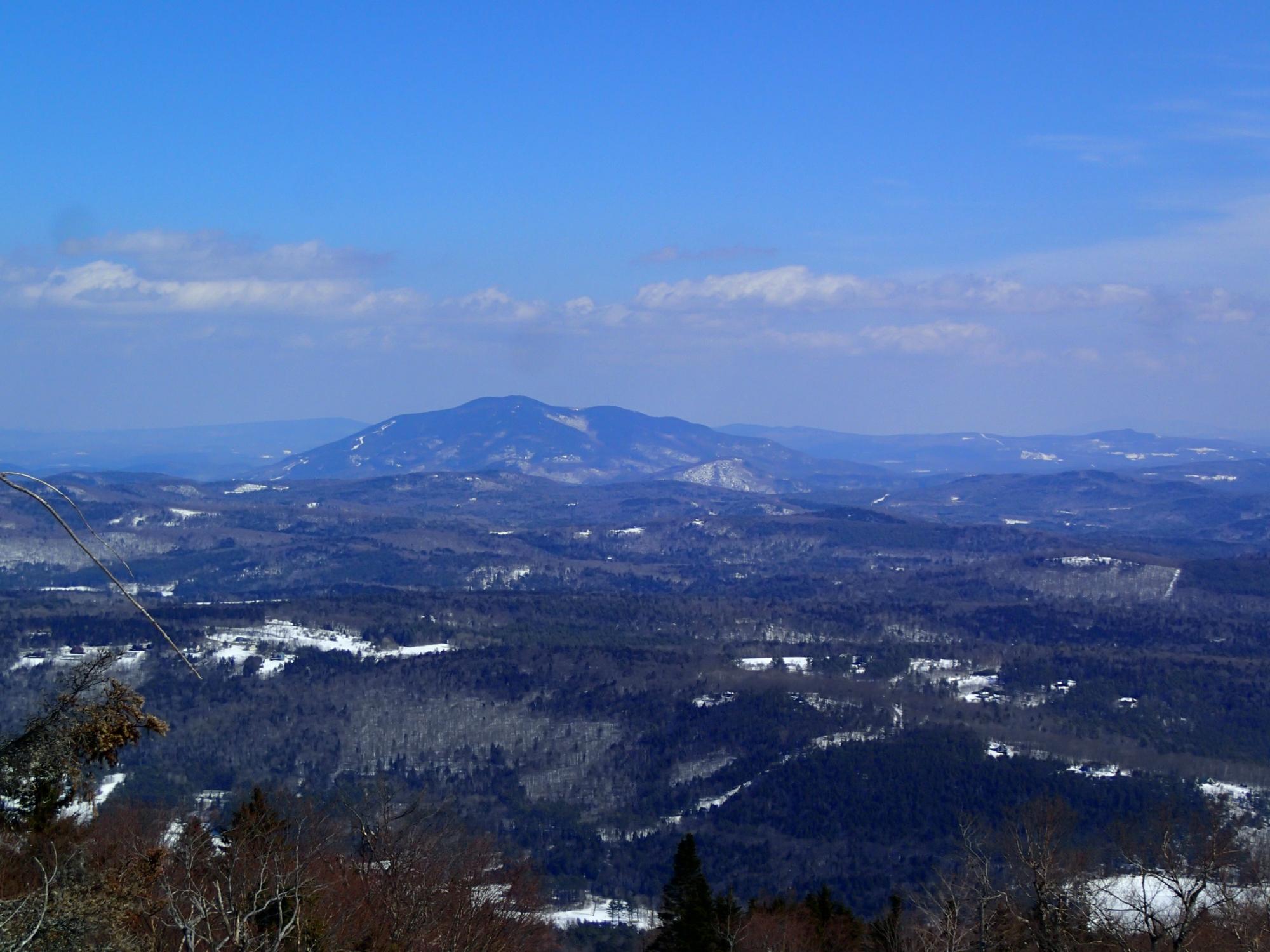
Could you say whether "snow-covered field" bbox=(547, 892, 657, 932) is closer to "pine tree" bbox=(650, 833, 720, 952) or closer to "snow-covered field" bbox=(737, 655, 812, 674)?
"pine tree" bbox=(650, 833, 720, 952)

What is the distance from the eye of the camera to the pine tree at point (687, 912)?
86.3 ft

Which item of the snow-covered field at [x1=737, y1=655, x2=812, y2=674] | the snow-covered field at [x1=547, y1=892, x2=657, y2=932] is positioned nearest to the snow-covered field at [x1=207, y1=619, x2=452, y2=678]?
the snow-covered field at [x1=737, y1=655, x2=812, y2=674]

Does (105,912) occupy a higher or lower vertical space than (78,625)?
higher

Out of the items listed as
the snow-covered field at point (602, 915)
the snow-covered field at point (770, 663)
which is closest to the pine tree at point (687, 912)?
the snow-covered field at point (602, 915)

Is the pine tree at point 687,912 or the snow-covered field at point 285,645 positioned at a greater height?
the pine tree at point 687,912

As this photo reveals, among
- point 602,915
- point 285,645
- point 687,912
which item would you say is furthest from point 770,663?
point 687,912

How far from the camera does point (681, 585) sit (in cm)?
18962

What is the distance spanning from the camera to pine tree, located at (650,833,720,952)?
26312 millimetres

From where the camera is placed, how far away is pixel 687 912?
27188mm

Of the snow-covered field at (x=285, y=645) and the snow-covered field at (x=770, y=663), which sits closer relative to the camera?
the snow-covered field at (x=285, y=645)

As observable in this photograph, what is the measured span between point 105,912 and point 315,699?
9448 centimetres

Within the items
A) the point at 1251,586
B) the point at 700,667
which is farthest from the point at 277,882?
the point at 1251,586

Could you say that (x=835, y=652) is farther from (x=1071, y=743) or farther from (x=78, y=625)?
(x=78, y=625)

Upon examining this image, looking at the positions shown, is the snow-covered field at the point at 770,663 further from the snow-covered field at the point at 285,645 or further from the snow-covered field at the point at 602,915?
the snow-covered field at the point at 602,915
